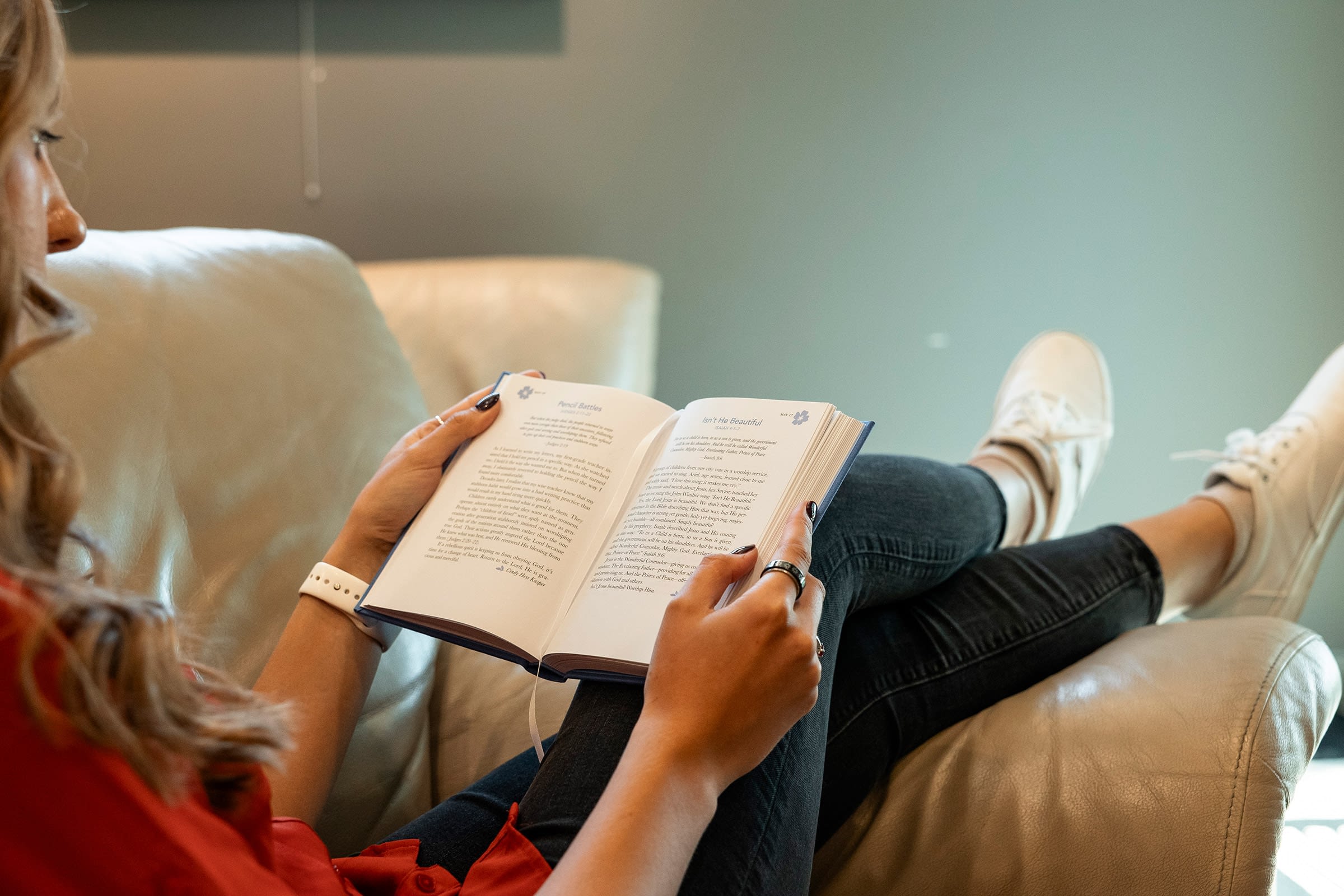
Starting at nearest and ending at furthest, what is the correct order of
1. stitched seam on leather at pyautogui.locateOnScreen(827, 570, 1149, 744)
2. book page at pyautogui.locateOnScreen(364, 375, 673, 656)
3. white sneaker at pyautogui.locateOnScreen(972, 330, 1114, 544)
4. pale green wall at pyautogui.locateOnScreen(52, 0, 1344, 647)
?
book page at pyautogui.locateOnScreen(364, 375, 673, 656), stitched seam on leather at pyautogui.locateOnScreen(827, 570, 1149, 744), white sneaker at pyautogui.locateOnScreen(972, 330, 1114, 544), pale green wall at pyautogui.locateOnScreen(52, 0, 1344, 647)

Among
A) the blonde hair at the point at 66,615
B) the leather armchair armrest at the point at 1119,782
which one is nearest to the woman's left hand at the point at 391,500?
the blonde hair at the point at 66,615

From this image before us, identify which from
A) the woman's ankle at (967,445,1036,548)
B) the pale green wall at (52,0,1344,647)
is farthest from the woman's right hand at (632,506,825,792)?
the pale green wall at (52,0,1344,647)

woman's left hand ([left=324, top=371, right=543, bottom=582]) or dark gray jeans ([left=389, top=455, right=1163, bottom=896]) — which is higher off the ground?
woman's left hand ([left=324, top=371, right=543, bottom=582])

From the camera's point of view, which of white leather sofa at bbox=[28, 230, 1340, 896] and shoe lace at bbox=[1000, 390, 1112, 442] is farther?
shoe lace at bbox=[1000, 390, 1112, 442]

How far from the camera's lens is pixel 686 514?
0.66 m

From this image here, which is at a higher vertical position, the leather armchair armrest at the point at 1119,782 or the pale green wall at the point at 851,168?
the pale green wall at the point at 851,168

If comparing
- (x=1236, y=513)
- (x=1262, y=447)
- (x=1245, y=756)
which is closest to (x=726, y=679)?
(x=1245, y=756)

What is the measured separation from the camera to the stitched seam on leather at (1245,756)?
24.8 inches

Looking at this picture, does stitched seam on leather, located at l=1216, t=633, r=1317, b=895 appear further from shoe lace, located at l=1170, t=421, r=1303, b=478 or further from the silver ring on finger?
shoe lace, located at l=1170, t=421, r=1303, b=478

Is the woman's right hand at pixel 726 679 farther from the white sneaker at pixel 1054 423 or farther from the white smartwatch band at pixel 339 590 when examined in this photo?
the white sneaker at pixel 1054 423

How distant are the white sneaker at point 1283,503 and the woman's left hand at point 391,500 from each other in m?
0.89

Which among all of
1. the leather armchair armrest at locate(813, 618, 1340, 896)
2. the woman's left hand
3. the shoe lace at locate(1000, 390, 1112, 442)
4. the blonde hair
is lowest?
the leather armchair armrest at locate(813, 618, 1340, 896)

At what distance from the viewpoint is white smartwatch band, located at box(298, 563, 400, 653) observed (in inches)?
28.9

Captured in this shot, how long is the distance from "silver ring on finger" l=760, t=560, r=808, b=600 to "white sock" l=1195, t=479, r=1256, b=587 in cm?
76
